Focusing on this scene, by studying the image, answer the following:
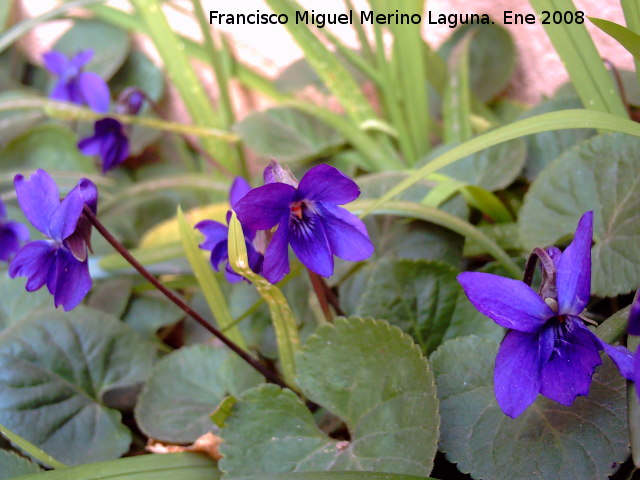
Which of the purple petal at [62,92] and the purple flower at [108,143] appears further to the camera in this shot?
the purple petal at [62,92]

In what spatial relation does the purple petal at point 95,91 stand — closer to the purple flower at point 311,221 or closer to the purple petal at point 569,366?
the purple flower at point 311,221

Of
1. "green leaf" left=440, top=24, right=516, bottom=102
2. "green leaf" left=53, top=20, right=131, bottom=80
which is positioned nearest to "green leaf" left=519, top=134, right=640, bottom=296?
"green leaf" left=440, top=24, right=516, bottom=102

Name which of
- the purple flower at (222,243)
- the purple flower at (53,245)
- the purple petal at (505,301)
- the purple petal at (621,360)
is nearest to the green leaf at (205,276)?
the purple flower at (222,243)

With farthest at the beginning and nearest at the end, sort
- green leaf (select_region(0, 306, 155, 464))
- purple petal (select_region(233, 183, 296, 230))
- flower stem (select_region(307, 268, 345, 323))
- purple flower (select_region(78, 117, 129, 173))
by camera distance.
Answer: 1. purple flower (select_region(78, 117, 129, 173))
2. green leaf (select_region(0, 306, 155, 464))
3. flower stem (select_region(307, 268, 345, 323))
4. purple petal (select_region(233, 183, 296, 230))

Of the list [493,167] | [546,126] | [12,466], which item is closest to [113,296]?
[12,466]

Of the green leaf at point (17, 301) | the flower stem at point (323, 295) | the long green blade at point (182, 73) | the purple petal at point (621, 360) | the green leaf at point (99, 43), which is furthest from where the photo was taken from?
the green leaf at point (99, 43)

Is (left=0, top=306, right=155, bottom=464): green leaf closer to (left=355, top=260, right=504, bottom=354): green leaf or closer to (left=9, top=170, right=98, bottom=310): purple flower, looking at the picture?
(left=9, top=170, right=98, bottom=310): purple flower

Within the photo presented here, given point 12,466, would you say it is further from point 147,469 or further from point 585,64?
point 585,64

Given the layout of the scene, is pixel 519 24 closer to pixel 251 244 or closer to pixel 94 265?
pixel 251 244
